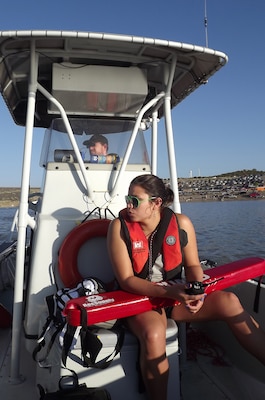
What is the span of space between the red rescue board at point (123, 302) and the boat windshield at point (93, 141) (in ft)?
4.61

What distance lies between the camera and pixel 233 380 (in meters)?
2.62

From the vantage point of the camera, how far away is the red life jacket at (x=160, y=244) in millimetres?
2271

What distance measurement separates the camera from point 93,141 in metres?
3.37

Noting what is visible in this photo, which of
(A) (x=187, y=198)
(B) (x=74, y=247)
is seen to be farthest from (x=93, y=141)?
(A) (x=187, y=198)

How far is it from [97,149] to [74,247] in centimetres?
100

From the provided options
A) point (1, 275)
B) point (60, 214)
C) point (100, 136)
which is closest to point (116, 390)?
point (60, 214)

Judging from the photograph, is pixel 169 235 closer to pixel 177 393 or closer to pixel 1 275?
pixel 177 393

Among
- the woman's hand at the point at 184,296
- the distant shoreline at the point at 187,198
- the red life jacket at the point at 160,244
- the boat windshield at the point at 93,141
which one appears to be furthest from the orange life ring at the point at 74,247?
the distant shoreline at the point at 187,198

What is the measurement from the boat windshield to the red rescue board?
4.61 feet

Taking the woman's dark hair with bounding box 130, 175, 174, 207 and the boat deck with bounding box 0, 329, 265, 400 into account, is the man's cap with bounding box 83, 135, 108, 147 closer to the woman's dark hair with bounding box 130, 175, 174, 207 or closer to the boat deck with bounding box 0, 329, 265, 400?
the woman's dark hair with bounding box 130, 175, 174, 207

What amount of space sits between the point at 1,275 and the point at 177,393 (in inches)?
135

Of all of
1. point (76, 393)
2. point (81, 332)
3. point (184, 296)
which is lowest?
point (76, 393)

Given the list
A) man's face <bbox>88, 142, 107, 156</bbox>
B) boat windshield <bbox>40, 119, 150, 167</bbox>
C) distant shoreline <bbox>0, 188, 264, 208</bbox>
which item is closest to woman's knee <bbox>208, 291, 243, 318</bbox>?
boat windshield <bbox>40, 119, 150, 167</bbox>

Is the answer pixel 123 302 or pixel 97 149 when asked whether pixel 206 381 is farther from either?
pixel 97 149
